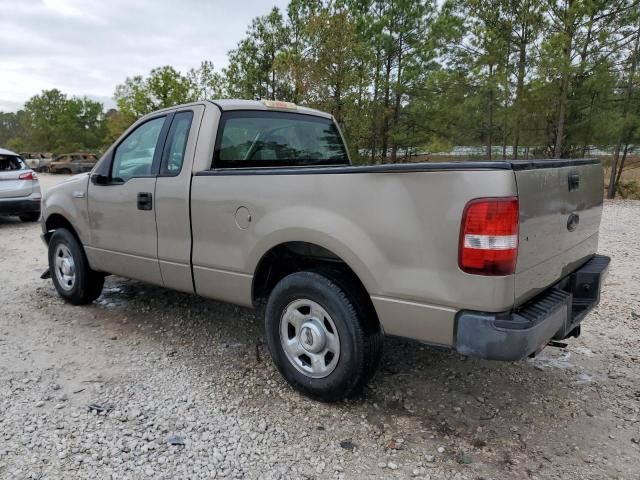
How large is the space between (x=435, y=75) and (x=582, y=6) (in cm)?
620

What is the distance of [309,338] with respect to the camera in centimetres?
306

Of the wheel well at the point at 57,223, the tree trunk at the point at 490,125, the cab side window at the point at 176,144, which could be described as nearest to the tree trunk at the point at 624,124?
the tree trunk at the point at 490,125

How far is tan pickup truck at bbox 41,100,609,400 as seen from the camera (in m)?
2.37

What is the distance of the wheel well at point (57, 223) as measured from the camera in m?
4.96

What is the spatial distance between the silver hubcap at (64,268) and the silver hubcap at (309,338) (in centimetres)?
279

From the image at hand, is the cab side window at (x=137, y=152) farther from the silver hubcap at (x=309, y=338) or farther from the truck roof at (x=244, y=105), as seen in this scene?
the silver hubcap at (x=309, y=338)

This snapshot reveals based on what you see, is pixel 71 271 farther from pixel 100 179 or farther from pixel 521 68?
pixel 521 68

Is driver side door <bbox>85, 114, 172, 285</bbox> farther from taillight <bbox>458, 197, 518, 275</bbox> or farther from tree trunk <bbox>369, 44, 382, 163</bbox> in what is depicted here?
tree trunk <bbox>369, 44, 382, 163</bbox>

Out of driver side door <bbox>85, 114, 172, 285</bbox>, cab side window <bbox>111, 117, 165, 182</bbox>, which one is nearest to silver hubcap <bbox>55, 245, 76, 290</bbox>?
driver side door <bbox>85, 114, 172, 285</bbox>

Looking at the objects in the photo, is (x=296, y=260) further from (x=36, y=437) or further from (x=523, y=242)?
(x=36, y=437)

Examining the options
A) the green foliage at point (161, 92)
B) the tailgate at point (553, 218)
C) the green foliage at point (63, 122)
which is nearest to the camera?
the tailgate at point (553, 218)

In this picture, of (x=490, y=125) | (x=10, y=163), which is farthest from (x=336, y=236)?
(x=490, y=125)

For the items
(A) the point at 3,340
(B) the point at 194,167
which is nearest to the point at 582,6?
(B) the point at 194,167

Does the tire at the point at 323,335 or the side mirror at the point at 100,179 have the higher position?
the side mirror at the point at 100,179
